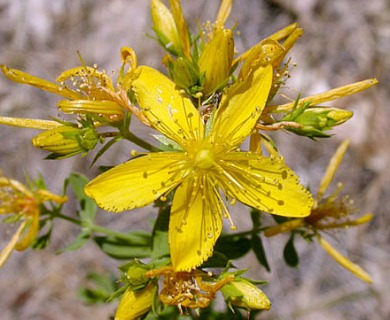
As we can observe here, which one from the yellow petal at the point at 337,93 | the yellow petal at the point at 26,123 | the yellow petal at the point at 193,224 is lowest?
the yellow petal at the point at 193,224

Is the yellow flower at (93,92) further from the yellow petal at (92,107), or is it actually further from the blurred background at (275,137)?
the blurred background at (275,137)

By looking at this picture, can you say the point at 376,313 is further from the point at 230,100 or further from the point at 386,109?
the point at 230,100

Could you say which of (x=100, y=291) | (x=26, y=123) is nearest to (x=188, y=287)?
(x=26, y=123)

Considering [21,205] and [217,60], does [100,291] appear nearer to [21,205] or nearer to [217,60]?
[21,205]

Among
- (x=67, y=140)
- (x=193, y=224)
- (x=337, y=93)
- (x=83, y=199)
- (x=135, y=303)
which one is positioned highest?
(x=337, y=93)

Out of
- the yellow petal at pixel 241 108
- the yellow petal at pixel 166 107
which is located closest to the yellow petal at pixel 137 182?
the yellow petal at pixel 166 107

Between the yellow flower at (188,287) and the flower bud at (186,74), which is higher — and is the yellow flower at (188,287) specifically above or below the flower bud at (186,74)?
below

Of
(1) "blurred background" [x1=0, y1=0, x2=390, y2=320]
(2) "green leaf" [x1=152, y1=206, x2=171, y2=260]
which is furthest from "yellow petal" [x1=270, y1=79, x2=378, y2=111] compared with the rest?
(1) "blurred background" [x1=0, y1=0, x2=390, y2=320]
